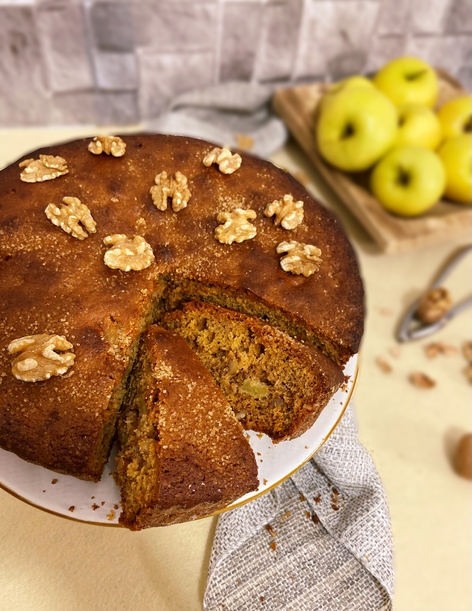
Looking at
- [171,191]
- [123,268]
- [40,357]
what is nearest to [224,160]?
[171,191]

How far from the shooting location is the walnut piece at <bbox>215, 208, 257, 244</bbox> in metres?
1.55

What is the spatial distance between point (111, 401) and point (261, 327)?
0.45 meters

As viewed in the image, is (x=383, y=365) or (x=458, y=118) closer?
(x=383, y=365)

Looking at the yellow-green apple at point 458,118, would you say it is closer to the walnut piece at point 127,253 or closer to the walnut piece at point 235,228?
the walnut piece at point 235,228

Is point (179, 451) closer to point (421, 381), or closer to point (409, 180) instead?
point (421, 381)

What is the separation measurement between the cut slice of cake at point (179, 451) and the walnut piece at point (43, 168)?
0.64 meters

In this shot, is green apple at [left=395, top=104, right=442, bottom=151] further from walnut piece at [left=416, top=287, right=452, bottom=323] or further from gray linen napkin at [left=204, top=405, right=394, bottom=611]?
gray linen napkin at [left=204, top=405, right=394, bottom=611]

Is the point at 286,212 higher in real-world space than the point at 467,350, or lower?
higher

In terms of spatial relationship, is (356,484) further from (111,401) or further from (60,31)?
(60,31)

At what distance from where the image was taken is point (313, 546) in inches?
62.9

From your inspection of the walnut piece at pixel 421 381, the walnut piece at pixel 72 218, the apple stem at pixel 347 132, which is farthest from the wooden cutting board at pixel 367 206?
the walnut piece at pixel 72 218

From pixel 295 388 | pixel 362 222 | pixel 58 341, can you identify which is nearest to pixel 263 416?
pixel 295 388

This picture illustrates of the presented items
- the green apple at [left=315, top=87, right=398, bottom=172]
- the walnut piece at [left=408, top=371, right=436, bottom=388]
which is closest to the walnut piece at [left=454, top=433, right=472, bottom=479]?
the walnut piece at [left=408, top=371, right=436, bottom=388]

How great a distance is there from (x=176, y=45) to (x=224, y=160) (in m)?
1.40
